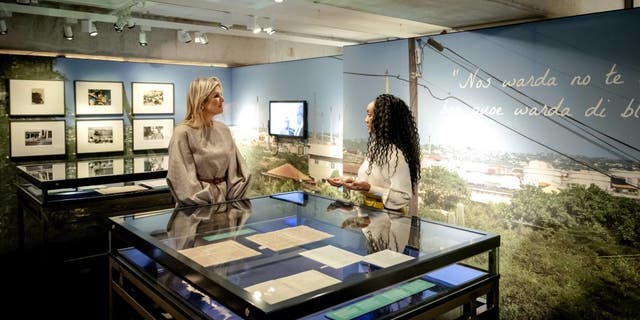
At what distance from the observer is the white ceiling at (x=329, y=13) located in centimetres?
397

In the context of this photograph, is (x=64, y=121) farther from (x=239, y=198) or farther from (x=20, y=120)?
(x=239, y=198)

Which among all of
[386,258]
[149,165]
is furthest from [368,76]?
[386,258]

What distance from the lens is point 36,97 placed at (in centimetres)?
606

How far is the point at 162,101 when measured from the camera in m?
7.25

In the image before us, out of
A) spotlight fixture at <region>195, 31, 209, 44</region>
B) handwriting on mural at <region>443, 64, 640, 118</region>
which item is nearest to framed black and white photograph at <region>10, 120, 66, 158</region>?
spotlight fixture at <region>195, 31, 209, 44</region>

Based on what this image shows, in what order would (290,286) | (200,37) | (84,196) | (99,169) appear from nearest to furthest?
(290,286) < (84,196) < (99,169) < (200,37)

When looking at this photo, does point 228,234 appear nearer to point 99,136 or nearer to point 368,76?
point 368,76

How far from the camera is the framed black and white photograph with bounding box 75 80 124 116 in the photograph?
6.41 meters

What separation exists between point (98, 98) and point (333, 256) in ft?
19.2

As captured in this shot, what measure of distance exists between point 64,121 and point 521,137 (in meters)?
5.61

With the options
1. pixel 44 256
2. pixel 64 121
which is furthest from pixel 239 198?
pixel 64 121

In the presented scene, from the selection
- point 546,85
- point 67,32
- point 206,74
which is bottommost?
point 546,85

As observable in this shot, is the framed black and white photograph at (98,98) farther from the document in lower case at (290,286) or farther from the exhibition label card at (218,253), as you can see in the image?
the document in lower case at (290,286)

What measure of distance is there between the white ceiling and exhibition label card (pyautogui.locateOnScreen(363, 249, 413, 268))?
2.57 m
